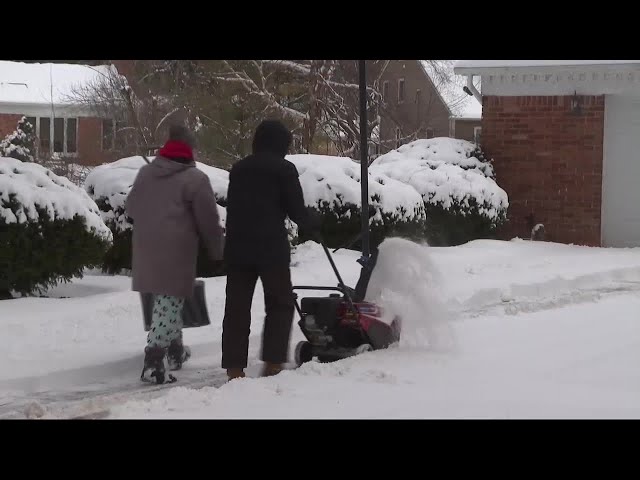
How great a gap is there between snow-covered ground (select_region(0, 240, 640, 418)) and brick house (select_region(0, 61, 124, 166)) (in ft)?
72.6

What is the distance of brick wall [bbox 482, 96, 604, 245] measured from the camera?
57.1 feet

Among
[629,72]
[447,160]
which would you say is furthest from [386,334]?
[629,72]

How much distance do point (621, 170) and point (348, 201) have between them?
611cm

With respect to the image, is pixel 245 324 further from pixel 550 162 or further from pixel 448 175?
pixel 550 162

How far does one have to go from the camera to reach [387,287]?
7.94m

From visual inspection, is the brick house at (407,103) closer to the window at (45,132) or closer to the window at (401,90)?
the window at (401,90)

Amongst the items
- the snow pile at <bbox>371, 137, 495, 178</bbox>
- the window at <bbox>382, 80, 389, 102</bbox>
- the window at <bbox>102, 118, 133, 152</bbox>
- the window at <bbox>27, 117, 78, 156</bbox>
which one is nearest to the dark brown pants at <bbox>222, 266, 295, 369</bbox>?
the snow pile at <bbox>371, 137, 495, 178</bbox>

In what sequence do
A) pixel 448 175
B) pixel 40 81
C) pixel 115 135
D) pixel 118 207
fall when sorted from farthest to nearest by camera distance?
1. pixel 40 81
2. pixel 115 135
3. pixel 448 175
4. pixel 118 207

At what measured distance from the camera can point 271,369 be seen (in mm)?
7340

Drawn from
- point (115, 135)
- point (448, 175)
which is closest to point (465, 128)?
point (115, 135)

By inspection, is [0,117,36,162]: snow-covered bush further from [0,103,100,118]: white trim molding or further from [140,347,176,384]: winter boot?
[140,347,176,384]: winter boot

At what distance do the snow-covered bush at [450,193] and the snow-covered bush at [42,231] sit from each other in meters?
6.33

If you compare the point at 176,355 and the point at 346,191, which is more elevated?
the point at 346,191

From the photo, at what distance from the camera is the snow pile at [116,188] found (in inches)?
449
